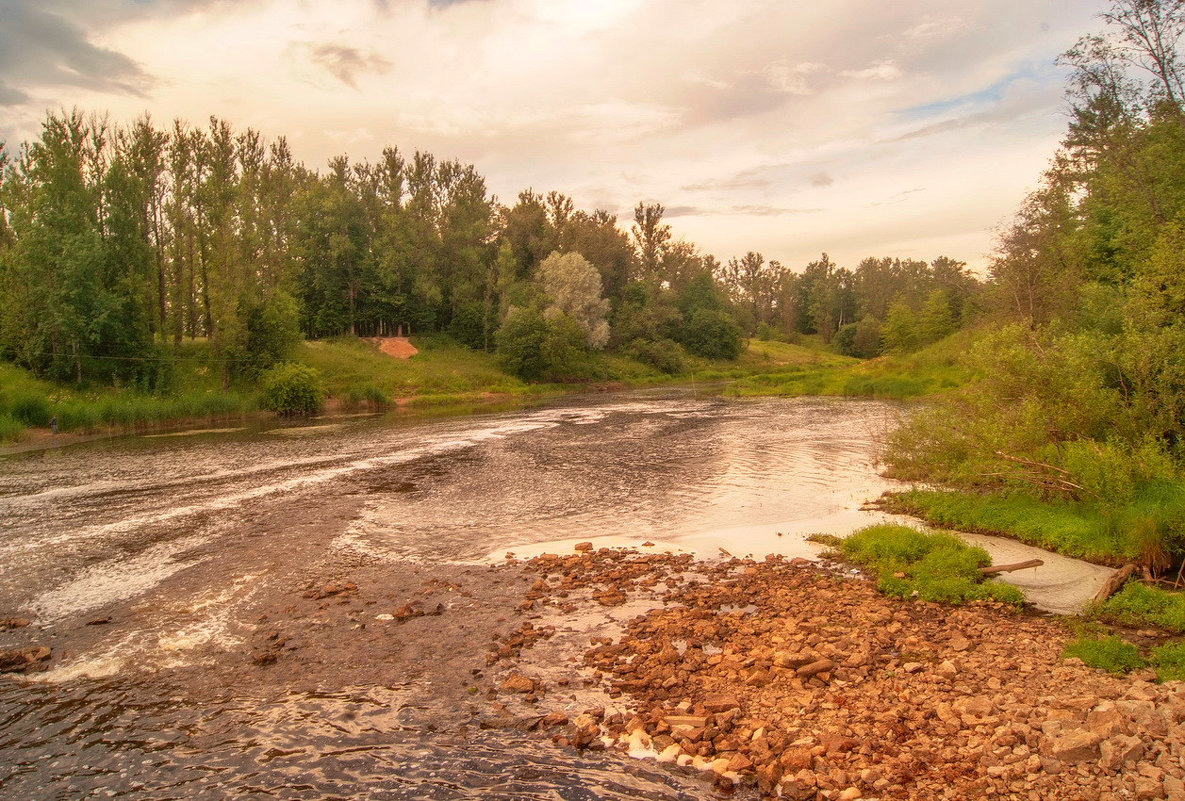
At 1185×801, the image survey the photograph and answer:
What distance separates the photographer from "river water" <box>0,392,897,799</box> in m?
7.12

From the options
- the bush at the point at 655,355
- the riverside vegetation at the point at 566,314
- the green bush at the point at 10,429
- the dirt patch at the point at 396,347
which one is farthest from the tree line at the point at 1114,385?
the bush at the point at 655,355

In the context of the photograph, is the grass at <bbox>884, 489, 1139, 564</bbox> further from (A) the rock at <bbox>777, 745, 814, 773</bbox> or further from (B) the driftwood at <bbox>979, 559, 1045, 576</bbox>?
(A) the rock at <bbox>777, 745, 814, 773</bbox>

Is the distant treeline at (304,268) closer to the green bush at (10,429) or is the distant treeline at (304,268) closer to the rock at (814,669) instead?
the green bush at (10,429)

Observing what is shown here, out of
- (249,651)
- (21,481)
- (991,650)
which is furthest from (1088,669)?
(21,481)

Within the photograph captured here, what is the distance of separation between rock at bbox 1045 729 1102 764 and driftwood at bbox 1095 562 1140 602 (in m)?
5.09

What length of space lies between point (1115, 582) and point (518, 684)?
30.7 ft

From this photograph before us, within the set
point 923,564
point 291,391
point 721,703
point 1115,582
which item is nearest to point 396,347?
point 291,391

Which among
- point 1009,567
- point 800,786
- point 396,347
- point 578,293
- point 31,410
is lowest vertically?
point 800,786

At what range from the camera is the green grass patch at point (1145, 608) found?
9.30 m

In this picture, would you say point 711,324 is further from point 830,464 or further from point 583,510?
point 583,510

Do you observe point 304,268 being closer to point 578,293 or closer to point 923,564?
point 578,293

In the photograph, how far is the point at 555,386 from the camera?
76375 millimetres

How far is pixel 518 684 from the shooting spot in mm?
8609

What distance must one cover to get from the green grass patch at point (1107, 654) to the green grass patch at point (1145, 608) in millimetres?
1247
